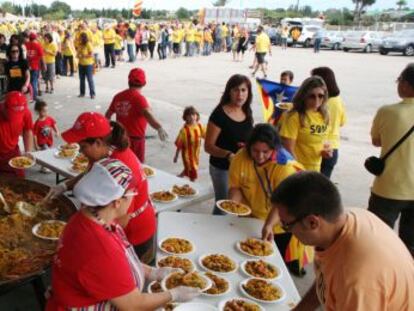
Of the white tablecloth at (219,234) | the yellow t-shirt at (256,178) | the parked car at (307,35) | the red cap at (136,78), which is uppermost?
the parked car at (307,35)

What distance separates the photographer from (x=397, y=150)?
3.47 metres

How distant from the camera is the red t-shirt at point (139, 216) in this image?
2852 millimetres

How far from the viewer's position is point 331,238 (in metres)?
1.64

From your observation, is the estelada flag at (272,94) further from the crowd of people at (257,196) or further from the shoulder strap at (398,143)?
the shoulder strap at (398,143)

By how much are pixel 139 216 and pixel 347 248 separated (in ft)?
5.80

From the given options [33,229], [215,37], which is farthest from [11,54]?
[215,37]

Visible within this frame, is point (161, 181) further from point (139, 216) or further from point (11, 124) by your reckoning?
point (11, 124)

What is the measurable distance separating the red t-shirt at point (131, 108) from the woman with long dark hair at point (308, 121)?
1.91 m

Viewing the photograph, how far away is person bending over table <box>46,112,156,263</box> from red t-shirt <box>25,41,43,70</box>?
367 inches

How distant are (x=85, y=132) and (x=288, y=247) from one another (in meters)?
1.97

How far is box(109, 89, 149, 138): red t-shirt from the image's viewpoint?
5094mm

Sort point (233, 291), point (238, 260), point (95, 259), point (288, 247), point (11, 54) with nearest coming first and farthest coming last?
1. point (95, 259)
2. point (233, 291)
3. point (238, 260)
4. point (288, 247)
5. point (11, 54)

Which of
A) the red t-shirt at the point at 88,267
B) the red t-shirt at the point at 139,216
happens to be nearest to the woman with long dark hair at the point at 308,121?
the red t-shirt at the point at 139,216

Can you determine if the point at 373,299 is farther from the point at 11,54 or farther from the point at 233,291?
the point at 11,54
